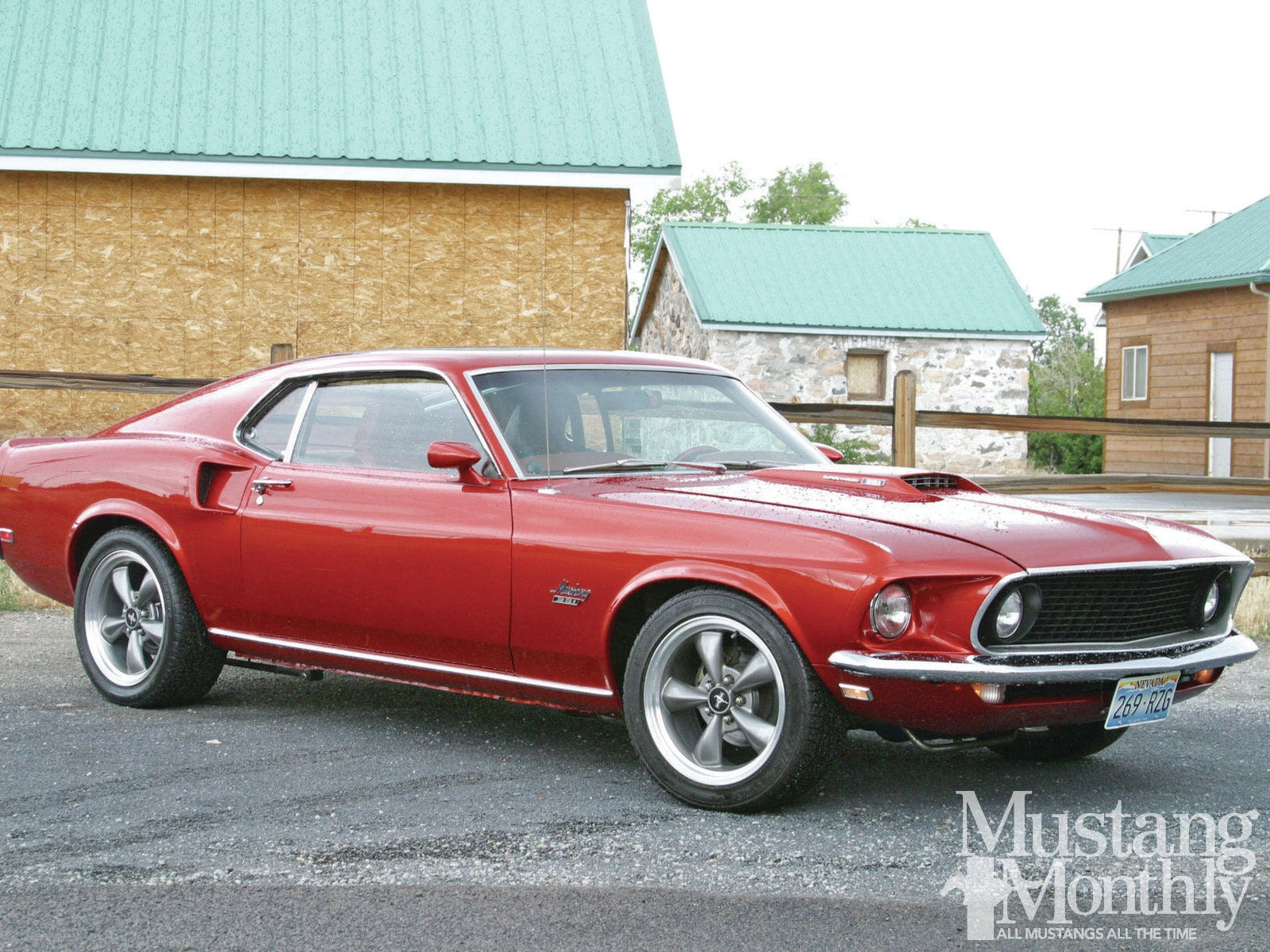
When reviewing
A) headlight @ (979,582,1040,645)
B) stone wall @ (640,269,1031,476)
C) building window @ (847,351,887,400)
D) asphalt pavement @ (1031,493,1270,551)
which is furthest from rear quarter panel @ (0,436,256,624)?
building window @ (847,351,887,400)

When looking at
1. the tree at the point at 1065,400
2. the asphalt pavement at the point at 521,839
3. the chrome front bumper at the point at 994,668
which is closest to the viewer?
the asphalt pavement at the point at 521,839

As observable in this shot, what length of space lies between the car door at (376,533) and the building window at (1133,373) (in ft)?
82.6

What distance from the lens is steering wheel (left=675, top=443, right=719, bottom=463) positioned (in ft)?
17.4

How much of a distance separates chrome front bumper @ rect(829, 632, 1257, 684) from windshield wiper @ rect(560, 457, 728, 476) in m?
1.30

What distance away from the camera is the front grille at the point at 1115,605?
426 cm

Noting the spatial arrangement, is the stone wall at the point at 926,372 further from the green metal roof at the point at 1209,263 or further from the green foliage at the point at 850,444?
the green metal roof at the point at 1209,263

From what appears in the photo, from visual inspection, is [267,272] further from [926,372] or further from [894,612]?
[926,372]

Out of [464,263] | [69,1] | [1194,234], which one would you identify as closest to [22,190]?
[69,1]

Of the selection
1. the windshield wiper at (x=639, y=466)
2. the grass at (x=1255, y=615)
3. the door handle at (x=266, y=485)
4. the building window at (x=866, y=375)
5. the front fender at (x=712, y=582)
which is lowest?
the grass at (x=1255, y=615)

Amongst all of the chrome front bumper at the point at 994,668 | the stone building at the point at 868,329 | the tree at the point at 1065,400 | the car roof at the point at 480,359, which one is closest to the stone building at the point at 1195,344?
the tree at the point at 1065,400

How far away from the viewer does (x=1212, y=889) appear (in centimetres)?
372

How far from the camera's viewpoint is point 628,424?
5.39m

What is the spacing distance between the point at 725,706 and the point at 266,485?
2.16m

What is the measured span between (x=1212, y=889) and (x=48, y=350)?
45.4 ft
